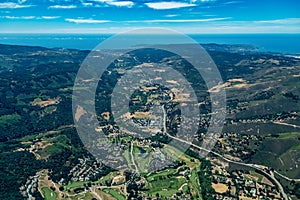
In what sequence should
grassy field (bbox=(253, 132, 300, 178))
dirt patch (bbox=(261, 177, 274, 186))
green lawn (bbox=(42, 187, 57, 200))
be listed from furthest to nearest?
grassy field (bbox=(253, 132, 300, 178)) → dirt patch (bbox=(261, 177, 274, 186)) → green lawn (bbox=(42, 187, 57, 200))

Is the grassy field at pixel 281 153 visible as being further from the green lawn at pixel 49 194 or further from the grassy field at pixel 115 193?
the green lawn at pixel 49 194

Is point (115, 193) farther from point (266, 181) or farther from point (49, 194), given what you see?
point (266, 181)

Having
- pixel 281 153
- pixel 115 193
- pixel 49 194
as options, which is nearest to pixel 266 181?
pixel 281 153

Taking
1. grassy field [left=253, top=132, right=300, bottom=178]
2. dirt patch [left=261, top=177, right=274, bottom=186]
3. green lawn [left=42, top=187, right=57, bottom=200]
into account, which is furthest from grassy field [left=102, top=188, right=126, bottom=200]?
grassy field [left=253, top=132, right=300, bottom=178]

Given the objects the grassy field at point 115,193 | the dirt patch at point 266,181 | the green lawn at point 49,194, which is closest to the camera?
the grassy field at point 115,193

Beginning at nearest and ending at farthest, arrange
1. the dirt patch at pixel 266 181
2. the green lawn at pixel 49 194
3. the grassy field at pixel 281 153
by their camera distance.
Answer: the green lawn at pixel 49 194 → the dirt patch at pixel 266 181 → the grassy field at pixel 281 153

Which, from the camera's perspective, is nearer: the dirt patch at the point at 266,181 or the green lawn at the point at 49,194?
the green lawn at the point at 49,194

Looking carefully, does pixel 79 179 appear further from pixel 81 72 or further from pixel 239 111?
pixel 81 72

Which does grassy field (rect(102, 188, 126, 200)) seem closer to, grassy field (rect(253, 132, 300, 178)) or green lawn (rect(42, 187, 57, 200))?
green lawn (rect(42, 187, 57, 200))

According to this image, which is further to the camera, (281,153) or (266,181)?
(281,153)

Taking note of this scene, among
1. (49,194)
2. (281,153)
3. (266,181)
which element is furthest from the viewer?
(281,153)

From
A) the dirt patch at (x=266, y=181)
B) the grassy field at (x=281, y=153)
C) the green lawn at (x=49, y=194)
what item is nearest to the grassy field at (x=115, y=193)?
the green lawn at (x=49, y=194)

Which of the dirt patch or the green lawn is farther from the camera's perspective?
the dirt patch

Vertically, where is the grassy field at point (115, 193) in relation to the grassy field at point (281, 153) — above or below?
below
